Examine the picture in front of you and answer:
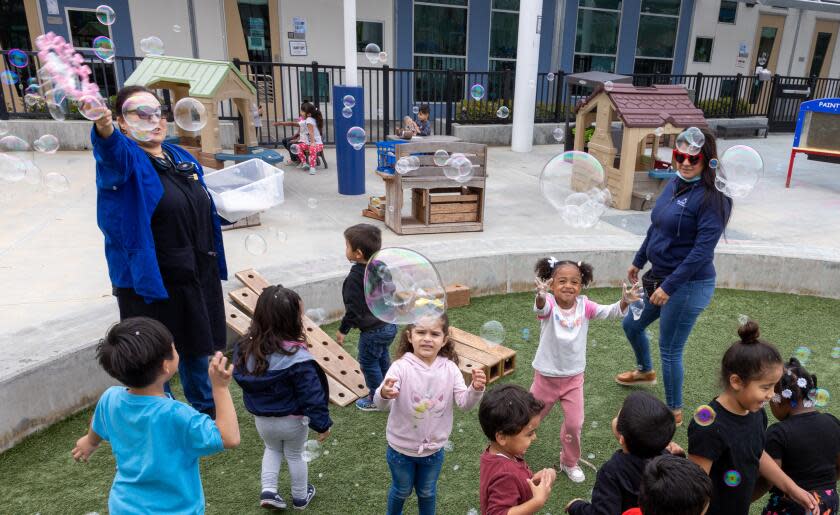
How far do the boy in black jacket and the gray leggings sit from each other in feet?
2.88

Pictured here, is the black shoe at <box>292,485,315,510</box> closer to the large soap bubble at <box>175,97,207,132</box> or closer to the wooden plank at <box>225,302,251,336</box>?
the wooden plank at <box>225,302,251,336</box>

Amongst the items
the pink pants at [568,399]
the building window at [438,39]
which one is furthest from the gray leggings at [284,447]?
the building window at [438,39]

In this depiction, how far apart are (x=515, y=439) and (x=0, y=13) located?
14606 millimetres

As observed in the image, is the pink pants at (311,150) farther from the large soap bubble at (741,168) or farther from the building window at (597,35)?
the building window at (597,35)

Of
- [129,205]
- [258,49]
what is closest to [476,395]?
[129,205]

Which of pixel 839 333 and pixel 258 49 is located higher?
pixel 258 49

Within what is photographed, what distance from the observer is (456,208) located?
7.61m

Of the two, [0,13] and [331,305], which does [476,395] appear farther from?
[0,13]

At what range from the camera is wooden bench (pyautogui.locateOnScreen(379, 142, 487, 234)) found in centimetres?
727

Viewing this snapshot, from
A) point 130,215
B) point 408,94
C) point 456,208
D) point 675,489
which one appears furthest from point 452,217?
point 408,94

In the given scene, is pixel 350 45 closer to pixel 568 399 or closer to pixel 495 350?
pixel 495 350

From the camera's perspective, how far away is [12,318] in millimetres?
4863

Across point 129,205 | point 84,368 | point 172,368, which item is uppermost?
point 129,205

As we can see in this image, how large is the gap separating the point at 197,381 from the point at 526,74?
1116cm
